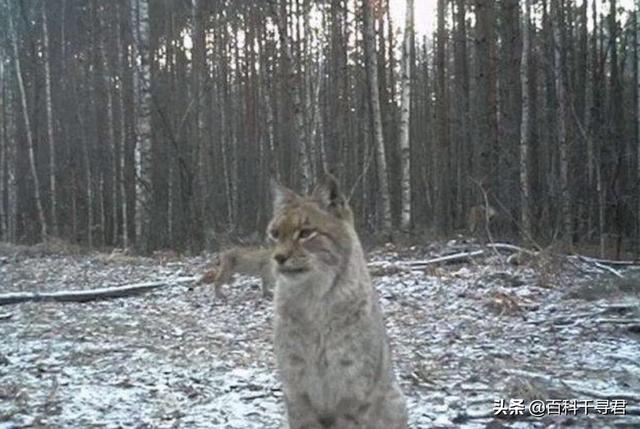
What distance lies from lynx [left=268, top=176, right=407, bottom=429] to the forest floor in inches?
51.8

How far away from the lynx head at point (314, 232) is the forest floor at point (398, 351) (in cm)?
185

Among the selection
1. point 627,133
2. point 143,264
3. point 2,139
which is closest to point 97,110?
point 2,139

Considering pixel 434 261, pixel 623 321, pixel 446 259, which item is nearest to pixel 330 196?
pixel 623 321

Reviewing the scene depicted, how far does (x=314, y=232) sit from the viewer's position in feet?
14.8

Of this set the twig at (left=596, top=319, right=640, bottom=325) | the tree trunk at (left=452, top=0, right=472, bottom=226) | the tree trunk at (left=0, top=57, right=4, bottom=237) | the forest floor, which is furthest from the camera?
the tree trunk at (left=0, top=57, right=4, bottom=237)

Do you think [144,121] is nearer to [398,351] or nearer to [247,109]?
[398,351]

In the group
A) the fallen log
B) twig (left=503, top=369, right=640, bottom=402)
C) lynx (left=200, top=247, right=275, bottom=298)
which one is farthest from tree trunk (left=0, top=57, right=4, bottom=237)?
twig (left=503, top=369, right=640, bottom=402)

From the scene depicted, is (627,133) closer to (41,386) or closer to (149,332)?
(149,332)

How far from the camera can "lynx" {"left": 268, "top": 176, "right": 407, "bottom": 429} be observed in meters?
4.45

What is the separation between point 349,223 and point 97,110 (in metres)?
32.8

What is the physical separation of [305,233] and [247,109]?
34.2 m

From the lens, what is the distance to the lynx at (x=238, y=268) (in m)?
12.4

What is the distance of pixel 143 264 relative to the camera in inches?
670

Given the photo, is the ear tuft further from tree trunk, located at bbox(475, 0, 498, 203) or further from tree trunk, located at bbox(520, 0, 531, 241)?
tree trunk, located at bbox(475, 0, 498, 203)
